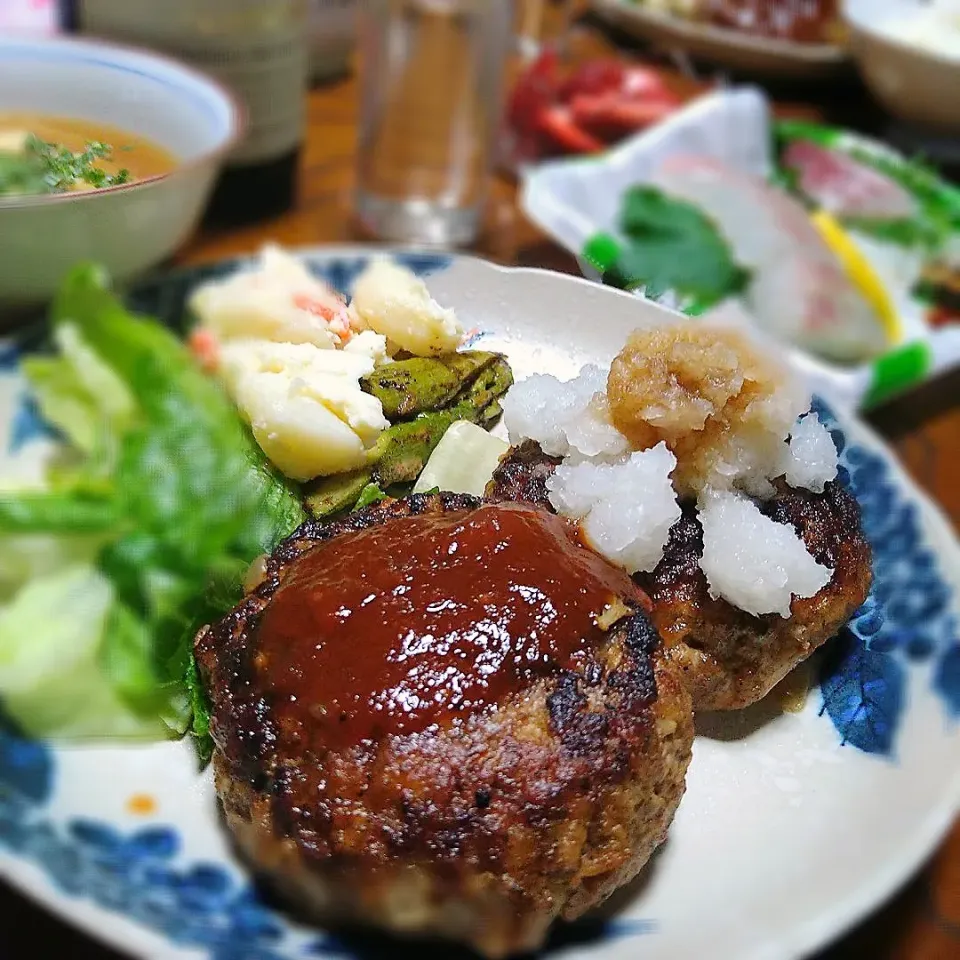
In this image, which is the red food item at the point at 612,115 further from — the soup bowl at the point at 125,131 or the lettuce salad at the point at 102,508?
the lettuce salad at the point at 102,508

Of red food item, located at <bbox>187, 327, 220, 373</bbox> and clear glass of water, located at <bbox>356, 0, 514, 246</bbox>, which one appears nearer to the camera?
red food item, located at <bbox>187, 327, 220, 373</bbox>

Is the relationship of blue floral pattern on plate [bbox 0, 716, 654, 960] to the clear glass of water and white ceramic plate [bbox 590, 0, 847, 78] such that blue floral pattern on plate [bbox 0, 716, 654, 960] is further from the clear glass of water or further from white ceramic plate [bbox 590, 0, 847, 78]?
white ceramic plate [bbox 590, 0, 847, 78]

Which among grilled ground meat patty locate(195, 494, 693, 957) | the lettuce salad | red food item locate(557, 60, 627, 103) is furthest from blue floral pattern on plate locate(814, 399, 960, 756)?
red food item locate(557, 60, 627, 103)

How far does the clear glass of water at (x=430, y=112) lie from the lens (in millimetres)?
933

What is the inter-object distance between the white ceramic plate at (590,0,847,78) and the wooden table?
123cm

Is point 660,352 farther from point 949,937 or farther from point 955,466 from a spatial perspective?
point 955,466

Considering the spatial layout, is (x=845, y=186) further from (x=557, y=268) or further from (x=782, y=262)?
(x=557, y=268)

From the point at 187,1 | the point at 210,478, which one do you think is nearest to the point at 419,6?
the point at 187,1

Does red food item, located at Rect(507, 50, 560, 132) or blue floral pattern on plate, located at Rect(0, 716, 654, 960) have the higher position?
blue floral pattern on plate, located at Rect(0, 716, 654, 960)

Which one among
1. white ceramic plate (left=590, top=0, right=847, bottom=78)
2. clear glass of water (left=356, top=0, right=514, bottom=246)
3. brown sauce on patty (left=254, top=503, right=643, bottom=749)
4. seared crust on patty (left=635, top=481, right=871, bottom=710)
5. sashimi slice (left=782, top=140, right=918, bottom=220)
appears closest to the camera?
brown sauce on patty (left=254, top=503, right=643, bottom=749)

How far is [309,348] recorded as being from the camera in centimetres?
45

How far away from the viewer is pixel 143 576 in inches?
15.4

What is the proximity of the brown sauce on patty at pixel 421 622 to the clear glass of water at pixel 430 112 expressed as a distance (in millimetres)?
435

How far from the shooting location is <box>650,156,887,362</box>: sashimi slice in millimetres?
1532
